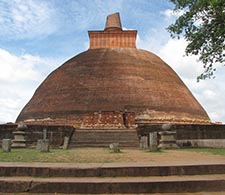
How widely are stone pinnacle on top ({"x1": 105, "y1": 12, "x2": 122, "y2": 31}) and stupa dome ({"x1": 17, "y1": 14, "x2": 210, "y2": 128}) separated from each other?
134 inches

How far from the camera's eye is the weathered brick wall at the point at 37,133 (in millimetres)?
13039

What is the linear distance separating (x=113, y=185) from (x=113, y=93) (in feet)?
55.3

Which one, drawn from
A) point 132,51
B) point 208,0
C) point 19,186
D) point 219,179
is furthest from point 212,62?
point 132,51

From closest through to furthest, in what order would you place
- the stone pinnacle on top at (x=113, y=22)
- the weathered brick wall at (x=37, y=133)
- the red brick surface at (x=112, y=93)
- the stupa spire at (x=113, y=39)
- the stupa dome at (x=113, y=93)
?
the weathered brick wall at (x=37, y=133), the stupa dome at (x=113, y=93), the red brick surface at (x=112, y=93), the stupa spire at (x=113, y=39), the stone pinnacle on top at (x=113, y=22)

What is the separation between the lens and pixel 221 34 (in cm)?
848

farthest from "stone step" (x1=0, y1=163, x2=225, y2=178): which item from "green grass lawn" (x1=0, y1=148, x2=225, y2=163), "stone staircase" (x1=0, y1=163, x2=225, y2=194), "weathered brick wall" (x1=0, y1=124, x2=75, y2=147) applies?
"weathered brick wall" (x1=0, y1=124, x2=75, y2=147)

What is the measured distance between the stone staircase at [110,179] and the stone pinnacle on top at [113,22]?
81.9ft

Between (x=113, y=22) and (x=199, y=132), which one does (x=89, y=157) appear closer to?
(x=199, y=132)

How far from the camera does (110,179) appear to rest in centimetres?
434

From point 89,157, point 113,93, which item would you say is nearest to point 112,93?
point 113,93

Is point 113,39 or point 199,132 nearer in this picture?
point 199,132

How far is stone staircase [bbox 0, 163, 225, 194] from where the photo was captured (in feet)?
13.4

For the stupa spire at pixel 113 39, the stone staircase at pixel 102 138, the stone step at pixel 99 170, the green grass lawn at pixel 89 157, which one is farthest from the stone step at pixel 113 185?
the stupa spire at pixel 113 39

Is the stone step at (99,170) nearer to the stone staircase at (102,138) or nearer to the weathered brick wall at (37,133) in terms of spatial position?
the weathered brick wall at (37,133)
